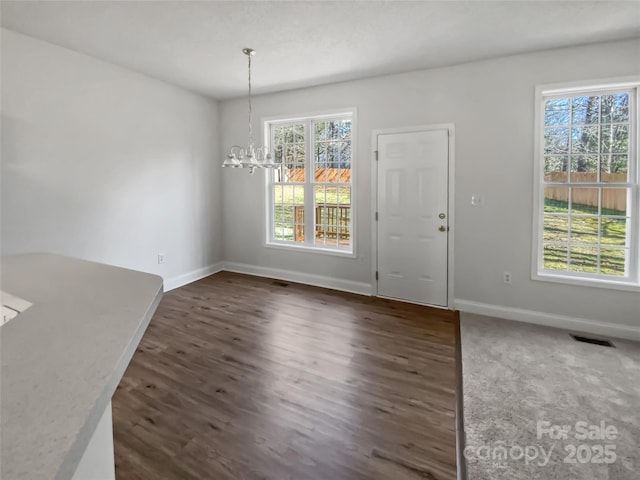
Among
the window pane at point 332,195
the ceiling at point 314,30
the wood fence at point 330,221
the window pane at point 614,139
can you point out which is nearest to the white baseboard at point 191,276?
the wood fence at point 330,221

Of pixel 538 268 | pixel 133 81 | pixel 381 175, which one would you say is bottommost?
pixel 538 268

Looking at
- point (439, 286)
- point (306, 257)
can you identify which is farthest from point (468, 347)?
point (306, 257)

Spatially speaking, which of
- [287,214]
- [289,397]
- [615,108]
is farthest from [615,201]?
[287,214]

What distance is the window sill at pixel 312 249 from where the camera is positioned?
454 cm

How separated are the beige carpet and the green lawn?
75cm

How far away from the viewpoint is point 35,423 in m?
0.54

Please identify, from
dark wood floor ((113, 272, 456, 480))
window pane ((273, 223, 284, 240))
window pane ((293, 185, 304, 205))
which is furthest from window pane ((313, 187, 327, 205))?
dark wood floor ((113, 272, 456, 480))

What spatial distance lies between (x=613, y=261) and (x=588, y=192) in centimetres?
73

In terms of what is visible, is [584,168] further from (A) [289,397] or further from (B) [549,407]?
(A) [289,397]

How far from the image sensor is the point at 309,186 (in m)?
4.82

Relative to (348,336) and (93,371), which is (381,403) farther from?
(93,371)

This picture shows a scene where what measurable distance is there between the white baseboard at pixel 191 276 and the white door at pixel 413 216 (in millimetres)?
2727

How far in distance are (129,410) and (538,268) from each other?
12.7 feet

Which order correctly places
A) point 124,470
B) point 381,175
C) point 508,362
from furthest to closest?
point 381,175, point 508,362, point 124,470
